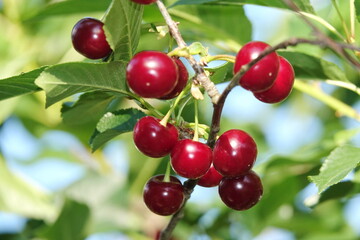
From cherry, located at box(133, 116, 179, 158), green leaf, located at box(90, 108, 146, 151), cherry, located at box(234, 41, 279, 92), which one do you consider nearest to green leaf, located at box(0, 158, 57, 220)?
green leaf, located at box(90, 108, 146, 151)

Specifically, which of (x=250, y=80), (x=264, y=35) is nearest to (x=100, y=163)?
(x=264, y=35)

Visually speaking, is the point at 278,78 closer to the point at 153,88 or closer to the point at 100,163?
the point at 153,88

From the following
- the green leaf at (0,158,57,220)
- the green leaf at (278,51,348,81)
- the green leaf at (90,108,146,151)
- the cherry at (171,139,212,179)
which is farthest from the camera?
the green leaf at (0,158,57,220)

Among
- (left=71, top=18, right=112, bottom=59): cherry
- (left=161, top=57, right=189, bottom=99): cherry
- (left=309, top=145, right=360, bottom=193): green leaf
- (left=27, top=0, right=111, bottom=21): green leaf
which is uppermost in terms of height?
(left=71, top=18, right=112, bottom=59): cherry

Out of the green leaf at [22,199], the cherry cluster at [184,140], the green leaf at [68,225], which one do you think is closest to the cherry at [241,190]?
the cherry cluster at [184,140]

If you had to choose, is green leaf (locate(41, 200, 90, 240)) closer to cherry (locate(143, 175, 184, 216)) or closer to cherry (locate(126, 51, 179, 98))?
cherry (locate(143, 175, 184, 216))
